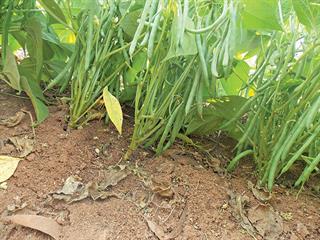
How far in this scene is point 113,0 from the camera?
0.91 m

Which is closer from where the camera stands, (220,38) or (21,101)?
(220,38)

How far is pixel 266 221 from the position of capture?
0.89m

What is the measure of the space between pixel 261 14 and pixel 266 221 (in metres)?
0.36

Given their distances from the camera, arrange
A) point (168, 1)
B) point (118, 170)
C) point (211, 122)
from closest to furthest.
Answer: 1. point (168, 1)
2. point (118, 170)
3. point (211, 122)

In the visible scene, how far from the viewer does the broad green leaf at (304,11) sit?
2.79ft

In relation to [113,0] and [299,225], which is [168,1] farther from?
[299,225]

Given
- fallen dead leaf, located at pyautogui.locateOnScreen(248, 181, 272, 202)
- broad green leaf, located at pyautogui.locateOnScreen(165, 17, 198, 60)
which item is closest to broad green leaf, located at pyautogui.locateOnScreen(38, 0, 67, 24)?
broad green leaf, located at pyautogui.locateOnScreen(165, 17, 198, 60)

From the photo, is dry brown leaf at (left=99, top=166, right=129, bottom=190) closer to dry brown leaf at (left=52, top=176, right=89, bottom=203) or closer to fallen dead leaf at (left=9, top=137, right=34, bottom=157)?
dry brown leaf at (left=52, top=176, right=89, bottom=203)

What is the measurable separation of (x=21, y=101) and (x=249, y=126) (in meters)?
0.47

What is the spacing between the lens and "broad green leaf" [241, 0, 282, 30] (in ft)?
2.90

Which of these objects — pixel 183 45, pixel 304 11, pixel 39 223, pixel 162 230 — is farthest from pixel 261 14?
pixel 39 223

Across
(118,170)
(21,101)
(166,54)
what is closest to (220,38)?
(166,54)

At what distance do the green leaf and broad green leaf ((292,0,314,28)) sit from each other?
19 centimetres

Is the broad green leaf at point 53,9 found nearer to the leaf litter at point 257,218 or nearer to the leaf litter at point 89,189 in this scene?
the leaf litter at point 89,189
